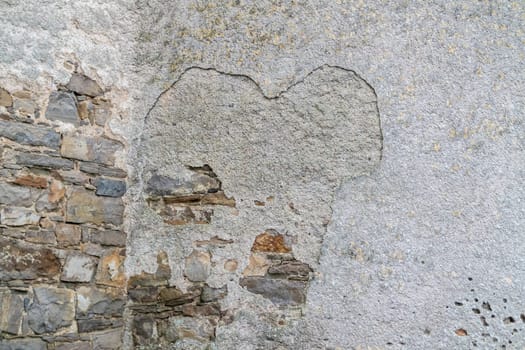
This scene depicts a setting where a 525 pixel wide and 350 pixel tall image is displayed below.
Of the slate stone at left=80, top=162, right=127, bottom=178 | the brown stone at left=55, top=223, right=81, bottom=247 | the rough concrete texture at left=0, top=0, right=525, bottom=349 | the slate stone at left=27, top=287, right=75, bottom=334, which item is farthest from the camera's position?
the slate stone at left=80, top=162, right=127, bottom=178

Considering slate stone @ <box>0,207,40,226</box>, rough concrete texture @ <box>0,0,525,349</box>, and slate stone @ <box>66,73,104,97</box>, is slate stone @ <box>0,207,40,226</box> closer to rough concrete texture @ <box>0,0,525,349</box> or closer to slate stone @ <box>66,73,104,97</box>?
rough concrete texture @ <box>0,0,525,349</box>

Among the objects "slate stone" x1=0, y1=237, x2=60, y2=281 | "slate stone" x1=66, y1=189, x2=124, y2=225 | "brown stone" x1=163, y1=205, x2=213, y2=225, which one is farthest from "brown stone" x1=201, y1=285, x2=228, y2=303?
"slate stone" x1=0, y1=237, x2=60, y2=281

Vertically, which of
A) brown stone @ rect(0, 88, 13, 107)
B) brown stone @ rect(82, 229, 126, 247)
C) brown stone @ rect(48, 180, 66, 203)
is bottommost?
brown stone @ rect(82, 229, 126, 247)

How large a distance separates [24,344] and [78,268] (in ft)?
1.22

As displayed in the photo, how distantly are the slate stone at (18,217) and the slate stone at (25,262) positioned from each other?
8cm

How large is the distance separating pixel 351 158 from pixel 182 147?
0.76m

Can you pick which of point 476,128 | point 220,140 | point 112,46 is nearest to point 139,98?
point 112,46

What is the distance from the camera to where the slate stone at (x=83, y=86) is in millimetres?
2789

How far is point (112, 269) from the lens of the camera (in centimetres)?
279

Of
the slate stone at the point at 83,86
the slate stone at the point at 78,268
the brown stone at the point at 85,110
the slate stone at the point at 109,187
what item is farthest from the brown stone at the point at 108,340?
the slate stone at the point at 83,86

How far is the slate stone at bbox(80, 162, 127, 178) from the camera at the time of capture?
278cm

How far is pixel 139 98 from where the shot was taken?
2930mm

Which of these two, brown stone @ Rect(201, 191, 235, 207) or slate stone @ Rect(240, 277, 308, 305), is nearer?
slate stone @ Rect(240, 277, 308, 305)

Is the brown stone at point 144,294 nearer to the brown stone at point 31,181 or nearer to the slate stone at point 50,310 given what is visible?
the slate stone at point 50,310
